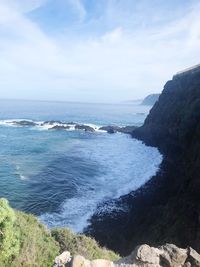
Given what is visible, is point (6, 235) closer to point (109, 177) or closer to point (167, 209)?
point (167, 209)

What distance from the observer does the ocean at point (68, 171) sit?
40.5 m

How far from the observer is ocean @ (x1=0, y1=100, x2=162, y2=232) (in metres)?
40.5

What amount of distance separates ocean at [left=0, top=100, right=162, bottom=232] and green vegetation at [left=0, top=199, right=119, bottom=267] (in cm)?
1201

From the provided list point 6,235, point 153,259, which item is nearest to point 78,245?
point 6,235

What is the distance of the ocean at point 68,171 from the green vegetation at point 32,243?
39.4 ft

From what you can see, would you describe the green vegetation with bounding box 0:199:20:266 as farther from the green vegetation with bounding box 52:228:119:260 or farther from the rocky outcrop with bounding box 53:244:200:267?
the rocky outcrop with bounding box 53:244:200:267

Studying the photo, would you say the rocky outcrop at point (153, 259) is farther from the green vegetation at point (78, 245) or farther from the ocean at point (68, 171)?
the ocean at point (68, 171)

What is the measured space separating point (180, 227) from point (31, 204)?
17455 millimetres

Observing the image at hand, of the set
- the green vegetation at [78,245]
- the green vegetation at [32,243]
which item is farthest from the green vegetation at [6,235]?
the green vegetation at [78,245]

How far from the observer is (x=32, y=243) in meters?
20.7

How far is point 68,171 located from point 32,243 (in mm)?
35111

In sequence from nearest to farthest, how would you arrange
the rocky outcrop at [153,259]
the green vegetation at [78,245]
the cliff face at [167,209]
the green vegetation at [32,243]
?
the rocky outcrop at [153,259], the green vegetation at [32,243], the green vegetation at [78,245], the cliff face at [167,209]

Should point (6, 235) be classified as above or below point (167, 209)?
above

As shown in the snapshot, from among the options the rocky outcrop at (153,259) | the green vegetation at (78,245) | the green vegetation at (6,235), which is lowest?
the green vegetation at (78,245)
